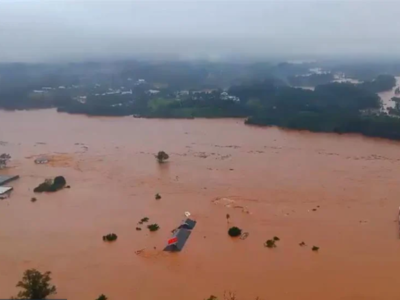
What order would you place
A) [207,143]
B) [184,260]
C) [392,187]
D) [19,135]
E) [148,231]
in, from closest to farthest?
[184,260]
[148,231]
[392,187]
[207,143]
[19,135]

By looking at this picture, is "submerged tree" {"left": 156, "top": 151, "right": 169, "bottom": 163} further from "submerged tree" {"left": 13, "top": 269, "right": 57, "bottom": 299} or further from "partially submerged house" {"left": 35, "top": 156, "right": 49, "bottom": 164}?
"submerged tree" {"left": 13, "top": 269, "right": 57, "bottom": 299}

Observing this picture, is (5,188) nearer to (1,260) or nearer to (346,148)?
(1,260)

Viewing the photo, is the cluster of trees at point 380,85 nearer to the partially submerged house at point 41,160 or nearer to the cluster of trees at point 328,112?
the cluster of trees at point 328,112

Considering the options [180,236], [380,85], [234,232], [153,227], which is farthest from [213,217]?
[380,85]

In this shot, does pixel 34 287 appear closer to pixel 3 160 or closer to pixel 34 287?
pixel 34 287

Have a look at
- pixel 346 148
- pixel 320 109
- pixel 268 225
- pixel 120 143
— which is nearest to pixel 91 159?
pixel 120 143

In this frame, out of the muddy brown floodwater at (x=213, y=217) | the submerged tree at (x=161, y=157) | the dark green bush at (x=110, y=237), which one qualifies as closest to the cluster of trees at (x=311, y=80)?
the muddy brown floodwater at (x=213, y=217)

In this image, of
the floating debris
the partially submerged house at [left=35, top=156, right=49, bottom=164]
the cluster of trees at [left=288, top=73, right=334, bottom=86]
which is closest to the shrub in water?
the floating debris
